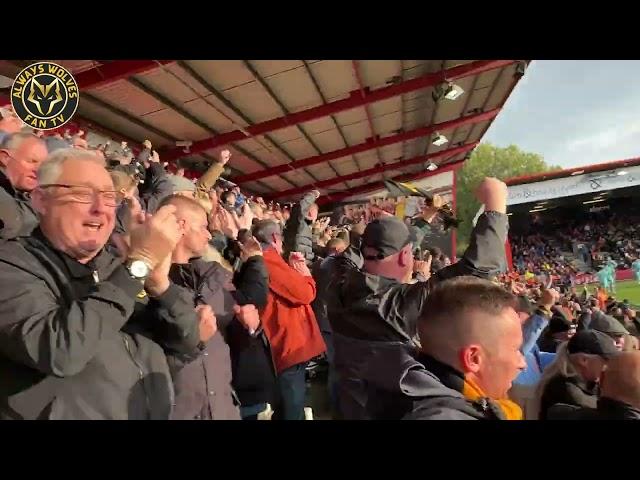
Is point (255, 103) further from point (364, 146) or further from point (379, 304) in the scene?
point (379, 304)

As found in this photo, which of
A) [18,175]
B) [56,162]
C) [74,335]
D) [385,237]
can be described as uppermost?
[18,175]

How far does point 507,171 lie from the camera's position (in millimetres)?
3092

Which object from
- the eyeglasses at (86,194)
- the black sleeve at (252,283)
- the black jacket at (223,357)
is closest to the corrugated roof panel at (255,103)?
the black sleeve at (252,283)

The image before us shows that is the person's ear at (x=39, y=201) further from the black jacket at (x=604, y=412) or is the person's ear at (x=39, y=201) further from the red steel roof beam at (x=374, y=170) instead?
the red steel roof beam at (x=374, y=170)

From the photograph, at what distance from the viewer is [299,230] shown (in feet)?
11.6

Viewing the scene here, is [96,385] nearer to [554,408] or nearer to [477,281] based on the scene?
[477,281]

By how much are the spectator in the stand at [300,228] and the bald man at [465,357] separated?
205 cm

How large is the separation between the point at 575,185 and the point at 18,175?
3.25 meters

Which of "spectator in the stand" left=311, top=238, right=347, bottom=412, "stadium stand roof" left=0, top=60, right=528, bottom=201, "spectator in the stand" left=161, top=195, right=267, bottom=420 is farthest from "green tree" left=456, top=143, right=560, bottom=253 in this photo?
"spectator in the stand" left=161, top=195, right=267, bottom=420

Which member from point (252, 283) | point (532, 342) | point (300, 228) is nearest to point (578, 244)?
point (532, 342)

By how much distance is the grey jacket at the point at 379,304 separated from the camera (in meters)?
1.95

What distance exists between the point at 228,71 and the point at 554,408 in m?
2.12

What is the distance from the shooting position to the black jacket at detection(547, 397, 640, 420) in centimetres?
171

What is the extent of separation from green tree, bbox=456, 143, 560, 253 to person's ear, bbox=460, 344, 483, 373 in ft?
3.60
